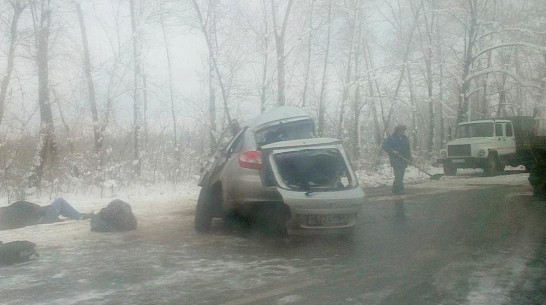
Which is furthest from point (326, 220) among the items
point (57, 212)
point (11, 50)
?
point (11, 50)

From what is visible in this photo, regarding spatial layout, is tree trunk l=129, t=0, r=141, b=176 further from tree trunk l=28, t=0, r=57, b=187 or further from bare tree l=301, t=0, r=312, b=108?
bare tree l=301, t=0, r=312, b=108

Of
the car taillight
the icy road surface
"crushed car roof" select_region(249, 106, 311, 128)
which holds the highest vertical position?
"crushed car roof" select_region(249, 106, 311, 128)

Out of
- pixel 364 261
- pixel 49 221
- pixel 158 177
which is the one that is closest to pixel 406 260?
pixel 364 261

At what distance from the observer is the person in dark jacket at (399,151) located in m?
13.4

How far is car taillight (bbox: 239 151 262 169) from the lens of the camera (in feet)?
23.8

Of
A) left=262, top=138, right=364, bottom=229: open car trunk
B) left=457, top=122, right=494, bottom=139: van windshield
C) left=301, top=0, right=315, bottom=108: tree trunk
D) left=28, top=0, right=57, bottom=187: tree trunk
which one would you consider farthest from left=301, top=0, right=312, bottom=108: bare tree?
left=262, top=138, right=364, bottom=229: open car trunk

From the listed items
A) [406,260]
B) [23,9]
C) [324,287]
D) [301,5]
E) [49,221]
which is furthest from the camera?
[301,5]

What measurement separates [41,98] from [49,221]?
30.3ft

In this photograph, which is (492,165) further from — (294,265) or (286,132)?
(294,265)

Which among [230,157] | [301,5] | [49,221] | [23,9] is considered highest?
[301,5]

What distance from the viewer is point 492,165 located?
68.8 ft

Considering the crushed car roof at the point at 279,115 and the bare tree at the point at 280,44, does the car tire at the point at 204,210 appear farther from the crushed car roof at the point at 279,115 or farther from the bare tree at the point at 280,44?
the bare tree at the point at 280,44

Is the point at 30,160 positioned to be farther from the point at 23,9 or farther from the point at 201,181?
the point at 201,181

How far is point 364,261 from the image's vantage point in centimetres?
615
